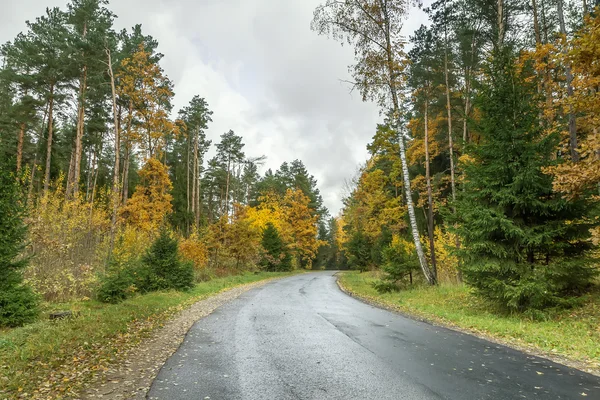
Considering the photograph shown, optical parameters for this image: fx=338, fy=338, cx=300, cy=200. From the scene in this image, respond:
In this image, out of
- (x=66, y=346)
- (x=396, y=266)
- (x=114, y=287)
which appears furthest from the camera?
(x=396, y=266)

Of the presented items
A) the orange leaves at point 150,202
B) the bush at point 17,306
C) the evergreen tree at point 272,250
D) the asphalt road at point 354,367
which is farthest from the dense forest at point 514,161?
the evergreen tree at point 272,250

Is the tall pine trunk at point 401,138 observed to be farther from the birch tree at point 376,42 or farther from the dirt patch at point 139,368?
the dirt patch at point 139,368

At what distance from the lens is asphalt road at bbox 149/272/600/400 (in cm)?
425

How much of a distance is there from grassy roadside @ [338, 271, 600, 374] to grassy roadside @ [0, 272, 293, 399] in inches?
304

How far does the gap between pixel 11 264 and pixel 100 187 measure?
60.2 feet

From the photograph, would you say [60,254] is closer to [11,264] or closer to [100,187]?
[11,264]

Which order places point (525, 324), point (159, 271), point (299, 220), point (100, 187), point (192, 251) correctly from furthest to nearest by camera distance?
1. point (299, 220)
2. point (100, 187)
3. point (192, 251)
4. point (159, 271)
5. point (525, 324)

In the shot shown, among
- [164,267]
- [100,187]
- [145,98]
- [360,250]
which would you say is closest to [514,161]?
[164,267]

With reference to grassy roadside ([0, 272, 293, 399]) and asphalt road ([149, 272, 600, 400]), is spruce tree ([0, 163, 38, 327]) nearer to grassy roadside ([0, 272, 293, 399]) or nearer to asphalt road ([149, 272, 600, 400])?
grassy roadside ([0, 272, 293, 399])

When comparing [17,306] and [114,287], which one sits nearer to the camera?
[17,306]

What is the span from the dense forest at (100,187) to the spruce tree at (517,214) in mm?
11875

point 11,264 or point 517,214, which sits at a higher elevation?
point 517,214

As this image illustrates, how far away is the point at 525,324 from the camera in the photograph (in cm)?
826

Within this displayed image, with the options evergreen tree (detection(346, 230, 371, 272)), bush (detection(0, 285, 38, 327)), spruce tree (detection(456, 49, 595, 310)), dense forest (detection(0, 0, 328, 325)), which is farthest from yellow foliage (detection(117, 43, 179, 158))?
evergreen tree (detection(346, 230, 371, 272))
